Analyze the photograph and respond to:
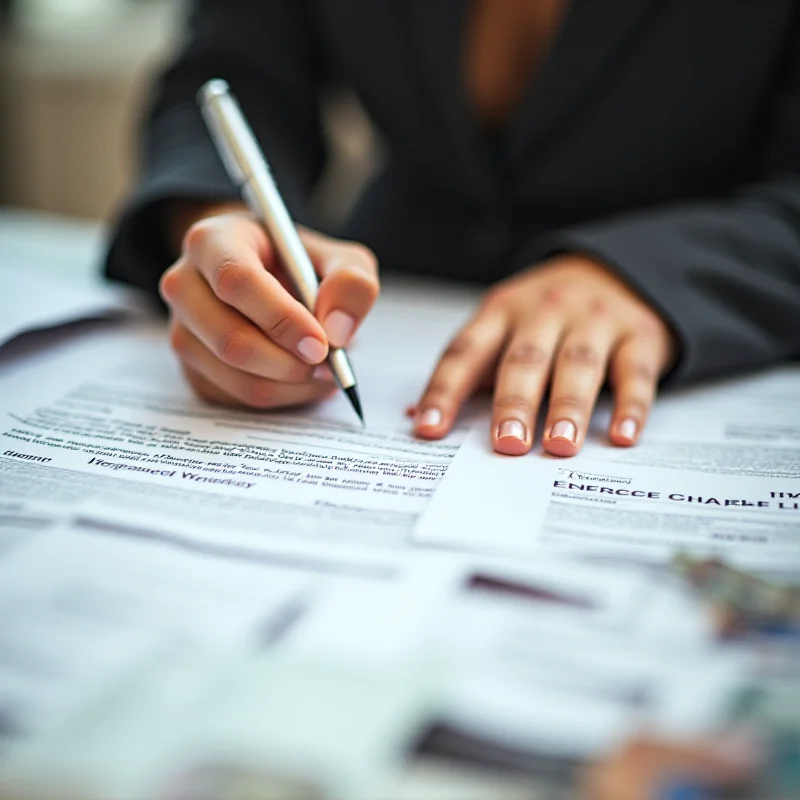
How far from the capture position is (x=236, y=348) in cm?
44

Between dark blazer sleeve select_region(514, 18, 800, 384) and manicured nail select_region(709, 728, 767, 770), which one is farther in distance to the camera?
dark blazer sleeve select_region(514, 18, 800, 384)

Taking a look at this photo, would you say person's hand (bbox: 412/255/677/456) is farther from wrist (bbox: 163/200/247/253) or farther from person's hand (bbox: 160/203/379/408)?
wrist (bbox: 163/200/247/253)

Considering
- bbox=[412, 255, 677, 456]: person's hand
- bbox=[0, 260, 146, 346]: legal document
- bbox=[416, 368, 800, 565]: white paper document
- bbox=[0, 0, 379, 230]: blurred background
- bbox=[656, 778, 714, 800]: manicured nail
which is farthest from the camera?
bbox=[0, 0, 379, 230]: blurred background

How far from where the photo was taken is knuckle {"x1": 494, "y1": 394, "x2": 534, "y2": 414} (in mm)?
436

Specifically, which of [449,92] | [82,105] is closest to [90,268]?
[449,92]

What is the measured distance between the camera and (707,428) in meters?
0.46

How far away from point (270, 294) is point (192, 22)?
51cm

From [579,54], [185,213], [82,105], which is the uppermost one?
[579,54]

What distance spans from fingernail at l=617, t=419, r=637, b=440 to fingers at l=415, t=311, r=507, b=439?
84 mm

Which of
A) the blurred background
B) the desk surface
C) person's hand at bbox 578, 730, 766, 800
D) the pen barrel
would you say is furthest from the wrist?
the blurred background

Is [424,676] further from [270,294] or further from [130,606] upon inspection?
[270,294]

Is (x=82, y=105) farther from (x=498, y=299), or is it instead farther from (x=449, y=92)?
(x=498, y=299)

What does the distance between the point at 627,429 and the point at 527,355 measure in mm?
69

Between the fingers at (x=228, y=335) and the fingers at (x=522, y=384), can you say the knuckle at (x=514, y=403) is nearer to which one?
the fingers at (x=522, y=384)
